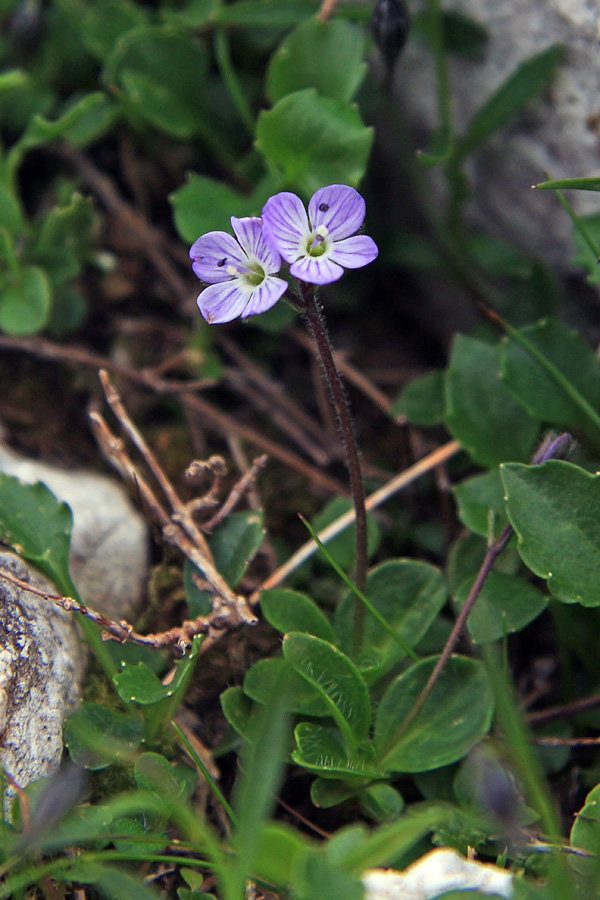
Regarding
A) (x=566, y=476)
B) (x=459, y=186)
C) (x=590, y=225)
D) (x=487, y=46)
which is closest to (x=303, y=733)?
(x=566, y=476)

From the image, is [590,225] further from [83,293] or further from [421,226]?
[83,293]

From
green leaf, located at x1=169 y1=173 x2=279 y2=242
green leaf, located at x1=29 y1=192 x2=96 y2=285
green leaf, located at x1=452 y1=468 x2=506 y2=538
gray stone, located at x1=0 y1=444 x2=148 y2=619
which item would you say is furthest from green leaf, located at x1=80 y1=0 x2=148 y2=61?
green leaf, located at x1=452 y1=468 x2=506 y2=538

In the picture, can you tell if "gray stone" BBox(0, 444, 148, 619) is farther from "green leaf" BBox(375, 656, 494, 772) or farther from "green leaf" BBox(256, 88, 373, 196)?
"green leaf" BBox(256, 88, 373, 196)

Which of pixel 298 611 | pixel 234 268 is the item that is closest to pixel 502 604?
pixel 298 611

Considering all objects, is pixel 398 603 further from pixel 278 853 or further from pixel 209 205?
pixel 209 205

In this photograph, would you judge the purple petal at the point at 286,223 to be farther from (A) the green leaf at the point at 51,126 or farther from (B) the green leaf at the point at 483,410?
(A) the green leaf at the point at 51,126

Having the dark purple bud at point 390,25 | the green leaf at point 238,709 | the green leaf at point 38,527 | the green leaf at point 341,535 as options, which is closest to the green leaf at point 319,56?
the dark purple bud at point 390,25
